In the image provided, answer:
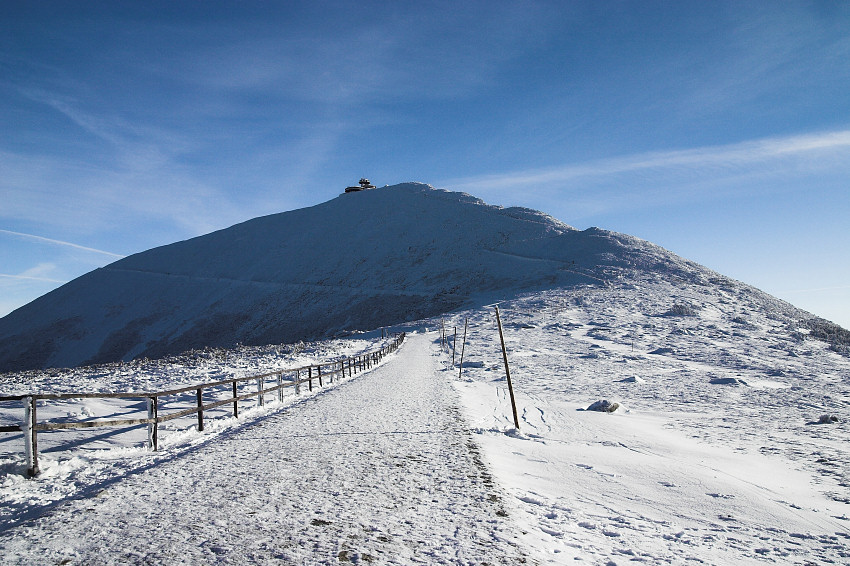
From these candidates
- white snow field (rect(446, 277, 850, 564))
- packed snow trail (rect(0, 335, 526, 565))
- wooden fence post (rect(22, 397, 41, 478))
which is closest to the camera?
packed snow trail (rect(0, 335, 526, 565))

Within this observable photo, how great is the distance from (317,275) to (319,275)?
0.56 m

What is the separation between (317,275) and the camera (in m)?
108

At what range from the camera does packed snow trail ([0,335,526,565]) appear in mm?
4598

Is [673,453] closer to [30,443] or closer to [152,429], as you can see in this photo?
[152,429]

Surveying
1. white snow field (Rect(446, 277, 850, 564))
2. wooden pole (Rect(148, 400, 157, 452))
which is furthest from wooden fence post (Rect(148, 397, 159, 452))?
white snow field (Rect(446, 277, 850, 564))

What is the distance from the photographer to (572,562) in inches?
186

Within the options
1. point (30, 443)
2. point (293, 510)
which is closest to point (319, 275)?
point (30, 443)

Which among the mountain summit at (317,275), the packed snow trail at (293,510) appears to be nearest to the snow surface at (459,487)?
the packed snow trail at (293,510)

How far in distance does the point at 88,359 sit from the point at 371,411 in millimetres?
92773

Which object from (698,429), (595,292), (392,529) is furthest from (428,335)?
(392,529)

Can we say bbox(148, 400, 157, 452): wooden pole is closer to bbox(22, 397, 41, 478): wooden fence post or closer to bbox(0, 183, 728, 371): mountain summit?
bbox(22, 397, 41, 478): wooden fence post

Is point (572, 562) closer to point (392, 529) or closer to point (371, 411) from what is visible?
point (392, 529)

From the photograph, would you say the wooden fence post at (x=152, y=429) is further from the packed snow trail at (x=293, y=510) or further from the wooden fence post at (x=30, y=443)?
the wooden fence post at (x=30, y=443)

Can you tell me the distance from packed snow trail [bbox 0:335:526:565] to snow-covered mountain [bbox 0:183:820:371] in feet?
226
